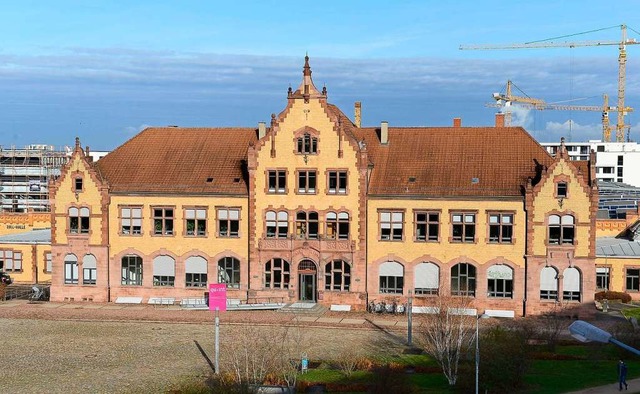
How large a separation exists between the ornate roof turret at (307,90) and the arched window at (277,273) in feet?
37.9

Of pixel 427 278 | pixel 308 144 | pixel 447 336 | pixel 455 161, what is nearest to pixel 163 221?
pixel 308 144

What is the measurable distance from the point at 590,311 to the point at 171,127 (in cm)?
3393

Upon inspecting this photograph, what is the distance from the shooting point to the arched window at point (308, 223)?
183ft

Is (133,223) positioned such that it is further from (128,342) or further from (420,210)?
(420,210)

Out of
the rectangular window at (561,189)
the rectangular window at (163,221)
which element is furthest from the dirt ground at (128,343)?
the rectangular window at (561,189)

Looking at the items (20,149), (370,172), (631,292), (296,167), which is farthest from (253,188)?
(20,149)

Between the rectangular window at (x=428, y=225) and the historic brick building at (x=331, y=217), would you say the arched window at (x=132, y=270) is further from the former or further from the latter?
the rectangular window at (x=428, y=225)

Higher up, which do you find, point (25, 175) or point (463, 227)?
point (25, 175)

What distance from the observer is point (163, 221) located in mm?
57531

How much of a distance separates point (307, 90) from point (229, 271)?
13995mm

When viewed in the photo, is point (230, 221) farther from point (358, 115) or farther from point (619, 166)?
point (619, 166)

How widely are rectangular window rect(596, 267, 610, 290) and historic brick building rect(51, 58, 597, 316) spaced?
26.3 feet

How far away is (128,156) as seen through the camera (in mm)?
60500

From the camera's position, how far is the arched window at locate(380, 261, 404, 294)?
55.0 m
